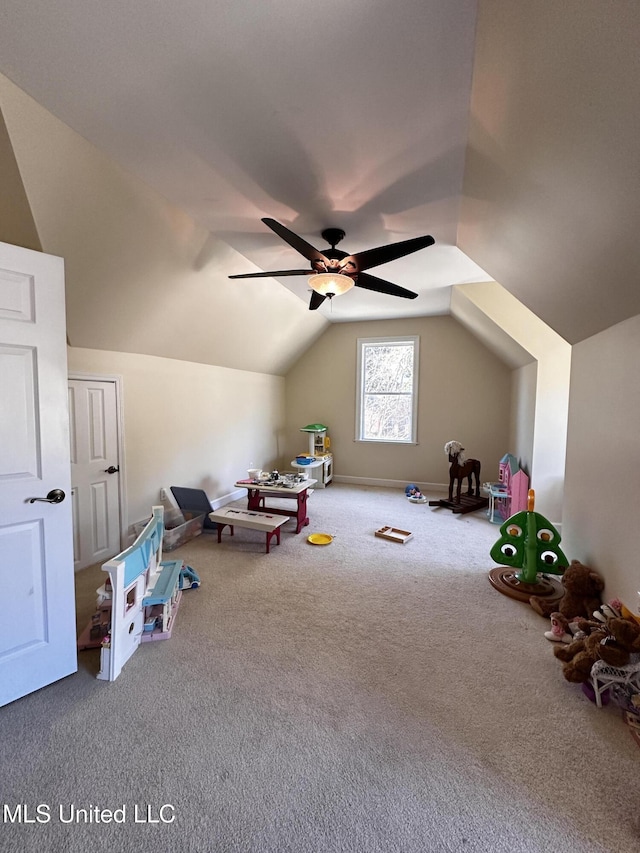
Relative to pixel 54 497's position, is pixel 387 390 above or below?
above

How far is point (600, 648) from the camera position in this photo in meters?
1.65

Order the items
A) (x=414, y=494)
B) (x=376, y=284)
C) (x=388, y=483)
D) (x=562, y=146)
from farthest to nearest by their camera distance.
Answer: (x=388, y=483), (x=414, y=494), (x=376, y=284), (x=562, y=146)

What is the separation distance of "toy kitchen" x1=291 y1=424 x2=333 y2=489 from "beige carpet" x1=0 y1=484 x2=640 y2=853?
2913 mm

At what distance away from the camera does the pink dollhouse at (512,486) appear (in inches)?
151

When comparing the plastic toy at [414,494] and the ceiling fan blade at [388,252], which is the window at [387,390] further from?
the ceiling fan blade at [388,252]

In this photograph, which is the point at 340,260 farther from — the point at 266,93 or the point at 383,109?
the point at 266,93

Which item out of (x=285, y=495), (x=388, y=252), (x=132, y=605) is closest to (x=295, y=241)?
(x=388, y=252)

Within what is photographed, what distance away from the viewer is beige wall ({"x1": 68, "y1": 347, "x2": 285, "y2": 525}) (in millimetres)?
3381

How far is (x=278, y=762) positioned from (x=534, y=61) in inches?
105

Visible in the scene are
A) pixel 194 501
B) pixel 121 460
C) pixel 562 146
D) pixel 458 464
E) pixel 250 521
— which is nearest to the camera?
pixel 562 146

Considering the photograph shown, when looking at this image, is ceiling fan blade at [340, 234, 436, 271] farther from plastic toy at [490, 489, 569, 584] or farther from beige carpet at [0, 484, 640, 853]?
beige carpet at [0, 484, 640, 853]

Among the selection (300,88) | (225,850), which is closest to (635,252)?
(300,88)

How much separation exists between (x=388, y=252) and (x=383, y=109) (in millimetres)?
776

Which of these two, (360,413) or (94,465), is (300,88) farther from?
(360,413)
